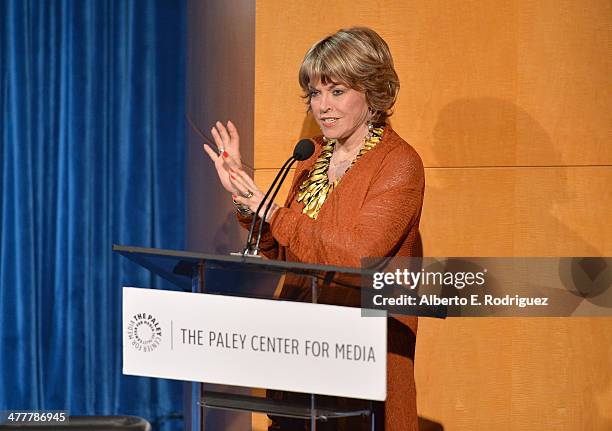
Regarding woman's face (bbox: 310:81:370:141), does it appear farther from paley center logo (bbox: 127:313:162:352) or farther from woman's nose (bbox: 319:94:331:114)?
paley center logo (bbox: 127:313:162:352)

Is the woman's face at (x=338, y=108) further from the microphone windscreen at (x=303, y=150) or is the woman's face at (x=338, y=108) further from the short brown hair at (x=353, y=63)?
the microphone windscreen at (x=303, y=150)

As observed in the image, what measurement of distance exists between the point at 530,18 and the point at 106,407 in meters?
2.41

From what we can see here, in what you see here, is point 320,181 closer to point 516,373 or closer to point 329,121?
point 329,121

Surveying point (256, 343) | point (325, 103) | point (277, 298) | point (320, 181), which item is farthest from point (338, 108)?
point (256, 343)

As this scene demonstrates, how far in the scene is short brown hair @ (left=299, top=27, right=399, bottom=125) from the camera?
2.40 meters

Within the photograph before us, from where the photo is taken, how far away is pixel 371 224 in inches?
88.4

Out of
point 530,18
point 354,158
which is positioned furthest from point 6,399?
point 530,18

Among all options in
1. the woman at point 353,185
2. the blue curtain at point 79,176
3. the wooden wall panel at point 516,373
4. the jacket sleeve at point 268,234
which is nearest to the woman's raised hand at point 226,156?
the woman at point 353,185

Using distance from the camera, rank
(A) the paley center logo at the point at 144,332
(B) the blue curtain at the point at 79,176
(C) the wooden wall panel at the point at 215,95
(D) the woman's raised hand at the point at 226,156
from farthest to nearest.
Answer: (B) the blue curtain at the point at 79,176, (C) the wooden wall panel at the point at 215,95, (D) the woman's raised hand at the point at 226,156, (A) the paley center logo at the point at 144,332

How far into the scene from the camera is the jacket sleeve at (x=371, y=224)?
86.6 inches

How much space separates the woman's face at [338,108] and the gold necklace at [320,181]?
6 centimetres

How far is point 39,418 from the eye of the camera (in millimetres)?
2105

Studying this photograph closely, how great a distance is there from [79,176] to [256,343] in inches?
88.8

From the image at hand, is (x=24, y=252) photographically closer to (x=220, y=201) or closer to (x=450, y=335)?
(x=220, y=201)
